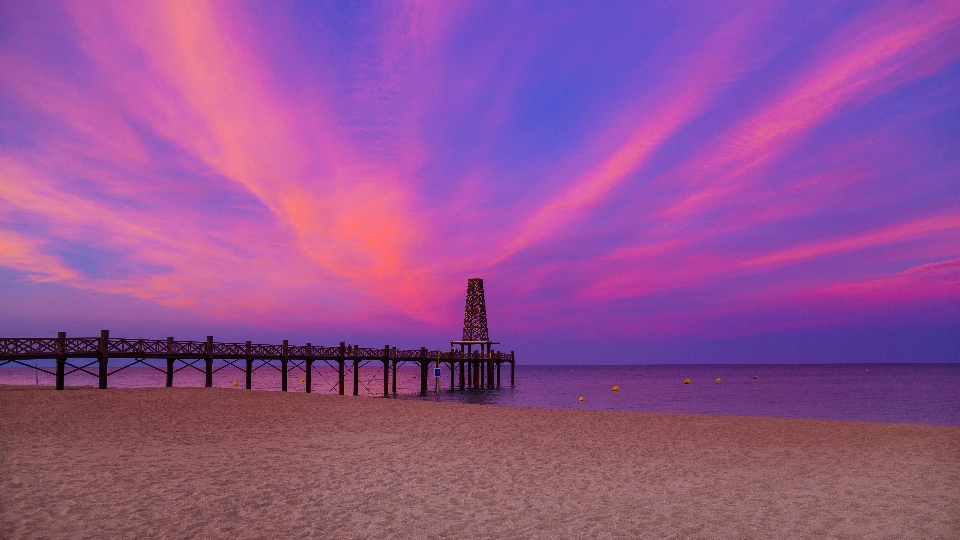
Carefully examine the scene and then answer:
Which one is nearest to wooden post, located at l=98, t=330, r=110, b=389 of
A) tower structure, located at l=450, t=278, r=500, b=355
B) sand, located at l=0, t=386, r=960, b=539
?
sand, located at l=0, t=386, r=960, b=539

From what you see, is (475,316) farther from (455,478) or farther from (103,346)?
(455,478)

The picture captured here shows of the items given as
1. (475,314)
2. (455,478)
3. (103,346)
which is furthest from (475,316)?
(455,478)

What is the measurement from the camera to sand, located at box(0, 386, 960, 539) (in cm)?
838

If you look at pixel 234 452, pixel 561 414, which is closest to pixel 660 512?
pixel 234 452

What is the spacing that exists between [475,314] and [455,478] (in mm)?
56542

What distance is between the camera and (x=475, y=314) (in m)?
67.9

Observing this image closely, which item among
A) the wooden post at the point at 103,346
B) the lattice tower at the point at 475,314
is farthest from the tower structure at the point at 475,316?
the wooden post at the point at 103,346

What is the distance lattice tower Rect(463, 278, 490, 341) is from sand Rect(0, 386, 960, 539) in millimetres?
46861

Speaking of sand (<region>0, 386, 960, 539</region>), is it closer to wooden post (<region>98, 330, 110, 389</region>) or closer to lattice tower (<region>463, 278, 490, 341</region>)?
wooden post (<region>98, 330, 110, 389</region>)

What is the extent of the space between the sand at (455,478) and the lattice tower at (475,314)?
154ft

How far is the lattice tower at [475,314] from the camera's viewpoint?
6738 centimetres

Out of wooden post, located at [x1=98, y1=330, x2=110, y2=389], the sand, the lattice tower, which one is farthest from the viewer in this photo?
the lattice tower

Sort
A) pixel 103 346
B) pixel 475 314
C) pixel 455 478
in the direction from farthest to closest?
pixel 475 314, pixel 103 346, pixel 455 478

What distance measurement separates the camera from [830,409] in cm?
4469
